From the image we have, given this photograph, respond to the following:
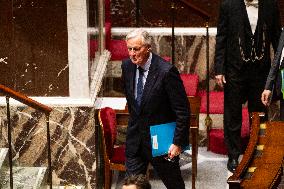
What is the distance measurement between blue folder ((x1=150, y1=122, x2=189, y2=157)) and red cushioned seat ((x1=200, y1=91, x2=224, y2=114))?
6.58 ft

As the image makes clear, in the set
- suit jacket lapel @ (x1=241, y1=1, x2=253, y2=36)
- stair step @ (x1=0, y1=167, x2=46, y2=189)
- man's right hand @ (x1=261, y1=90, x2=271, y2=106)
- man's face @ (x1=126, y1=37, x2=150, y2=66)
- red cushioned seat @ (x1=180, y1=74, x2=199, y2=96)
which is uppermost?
suit jacket lapel @ (x1=241, y1=1, x2=253, y2=36)

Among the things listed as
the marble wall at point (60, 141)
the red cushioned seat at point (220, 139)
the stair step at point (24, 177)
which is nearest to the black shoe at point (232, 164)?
the red cushioned seat at point (220, 139)

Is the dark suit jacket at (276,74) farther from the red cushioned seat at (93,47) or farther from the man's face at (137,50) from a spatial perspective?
the red cushioned seat at (93,47)

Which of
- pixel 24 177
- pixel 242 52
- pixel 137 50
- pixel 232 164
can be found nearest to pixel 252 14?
pixel 242 52

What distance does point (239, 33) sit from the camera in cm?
730

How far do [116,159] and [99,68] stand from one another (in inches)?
36.9

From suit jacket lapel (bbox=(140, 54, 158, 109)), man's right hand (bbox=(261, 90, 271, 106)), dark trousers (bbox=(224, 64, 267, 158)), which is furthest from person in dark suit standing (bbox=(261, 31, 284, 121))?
suit jacket lapel (bbox=(140, 54, 158, 109))

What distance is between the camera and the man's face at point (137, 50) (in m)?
5.96

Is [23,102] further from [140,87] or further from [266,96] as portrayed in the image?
[266,96]

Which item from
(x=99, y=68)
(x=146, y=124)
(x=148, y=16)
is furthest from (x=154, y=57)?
(x=148, y=16)

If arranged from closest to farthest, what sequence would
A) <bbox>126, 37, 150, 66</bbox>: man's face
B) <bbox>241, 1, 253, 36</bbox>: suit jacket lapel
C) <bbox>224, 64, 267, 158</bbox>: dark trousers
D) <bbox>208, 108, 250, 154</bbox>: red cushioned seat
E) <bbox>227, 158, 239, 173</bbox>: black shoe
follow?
<bbox>126, 37, 150, 66</bbox>: man's face → <bbox>241, 1, 253, 36</bbox>: suit jacket lapel → <bbox>224, 64, 267, 158</bbox>: dark trousers → <bbox>227, 158, 239, 173</bbox>: black shoe → <bbox>208, 108, 250, 154</bbox>: red cushioned seat

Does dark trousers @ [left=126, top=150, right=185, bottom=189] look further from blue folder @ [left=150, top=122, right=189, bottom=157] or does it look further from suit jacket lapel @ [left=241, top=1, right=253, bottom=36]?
suit jacket lapel @ [left=241, top=1, right=253, bottom=36]

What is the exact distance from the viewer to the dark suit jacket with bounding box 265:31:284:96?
668 cm

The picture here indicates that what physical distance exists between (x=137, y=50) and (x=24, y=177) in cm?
182
